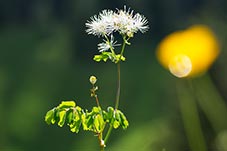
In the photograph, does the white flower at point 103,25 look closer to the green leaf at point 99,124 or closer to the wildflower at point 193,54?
the green leaf at point 99,124

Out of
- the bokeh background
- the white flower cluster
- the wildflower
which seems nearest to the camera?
the white flower cluster

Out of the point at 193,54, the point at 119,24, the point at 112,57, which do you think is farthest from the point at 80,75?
the point at 119,24

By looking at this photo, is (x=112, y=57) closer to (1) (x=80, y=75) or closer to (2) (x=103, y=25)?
(2) (x=103, y=25)

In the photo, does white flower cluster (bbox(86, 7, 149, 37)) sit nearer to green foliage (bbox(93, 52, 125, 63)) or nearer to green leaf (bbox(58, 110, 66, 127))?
green foliage (bbox(93, 52, 125, 63))

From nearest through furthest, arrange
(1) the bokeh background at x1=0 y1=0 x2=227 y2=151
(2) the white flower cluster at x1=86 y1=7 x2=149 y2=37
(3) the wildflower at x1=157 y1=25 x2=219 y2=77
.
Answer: (2) the white flower cluster at x1=86 y1=7 x2=149 y2=37 → (3) the wildflower at x1=157 y1=25 x2=219 y2=77 → (1) the bokeh background at x1=0 y1=0 x2=227 y2=151

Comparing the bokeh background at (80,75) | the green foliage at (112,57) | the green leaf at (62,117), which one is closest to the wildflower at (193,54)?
the bokeh background at (80,75)

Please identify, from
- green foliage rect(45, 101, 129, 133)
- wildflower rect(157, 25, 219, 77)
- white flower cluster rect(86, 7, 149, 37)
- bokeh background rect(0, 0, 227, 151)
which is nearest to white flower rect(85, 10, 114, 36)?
white flower cluster rect(86, 7, 149, 37)
